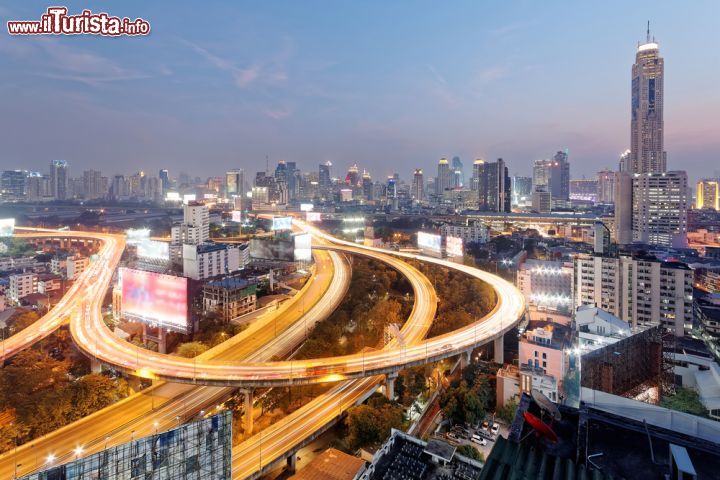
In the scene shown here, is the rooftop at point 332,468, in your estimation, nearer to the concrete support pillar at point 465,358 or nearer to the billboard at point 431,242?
the concrete support pillar at point 465,358

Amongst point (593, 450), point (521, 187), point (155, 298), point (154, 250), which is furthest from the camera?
point (521, 187)

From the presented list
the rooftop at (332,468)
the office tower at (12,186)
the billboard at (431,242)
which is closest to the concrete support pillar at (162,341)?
the rooftop at (332,468)

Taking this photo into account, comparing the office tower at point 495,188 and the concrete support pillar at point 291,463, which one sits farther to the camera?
the office tower at point 495,188

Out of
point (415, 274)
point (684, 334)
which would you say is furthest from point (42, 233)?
point (684, 334)

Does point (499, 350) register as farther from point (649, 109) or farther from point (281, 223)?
point (649, 109)

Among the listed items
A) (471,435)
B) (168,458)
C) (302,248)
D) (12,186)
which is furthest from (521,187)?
(12,186)

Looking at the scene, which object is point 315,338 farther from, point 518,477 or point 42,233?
point 42,233
